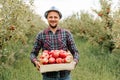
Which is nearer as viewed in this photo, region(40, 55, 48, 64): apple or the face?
region(40, 55, 48, 64): apple

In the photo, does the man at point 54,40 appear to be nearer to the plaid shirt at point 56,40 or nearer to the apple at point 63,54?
the plaid shirt at point 56,40

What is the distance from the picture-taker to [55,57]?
508 centimetres

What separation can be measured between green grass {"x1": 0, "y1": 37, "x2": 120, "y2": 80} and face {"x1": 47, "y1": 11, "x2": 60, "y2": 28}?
150 inches

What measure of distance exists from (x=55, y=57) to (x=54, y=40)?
28 centimetres

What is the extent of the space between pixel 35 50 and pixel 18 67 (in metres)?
4.61

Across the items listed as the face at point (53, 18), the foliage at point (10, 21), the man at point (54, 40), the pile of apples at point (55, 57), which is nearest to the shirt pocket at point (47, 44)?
the man at point (54, 40)

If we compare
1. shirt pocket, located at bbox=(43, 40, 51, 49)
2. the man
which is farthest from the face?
shirt pocket, located at bbox=(43, 40, 51, 49)

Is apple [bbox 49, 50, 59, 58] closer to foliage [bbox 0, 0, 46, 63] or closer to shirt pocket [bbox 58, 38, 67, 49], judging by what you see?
shirt pocket [bbox 58, 38, 67, 49]

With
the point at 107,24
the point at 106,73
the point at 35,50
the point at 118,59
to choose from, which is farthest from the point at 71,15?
the point at 35,50

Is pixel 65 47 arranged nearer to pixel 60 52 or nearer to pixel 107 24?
pixel 60 52

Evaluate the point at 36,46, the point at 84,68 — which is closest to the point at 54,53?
the point at 36,46

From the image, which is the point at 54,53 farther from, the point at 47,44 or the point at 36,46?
the point at 36,46

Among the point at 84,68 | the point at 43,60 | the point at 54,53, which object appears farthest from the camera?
the point at 84,68

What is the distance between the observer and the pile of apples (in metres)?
5.03
